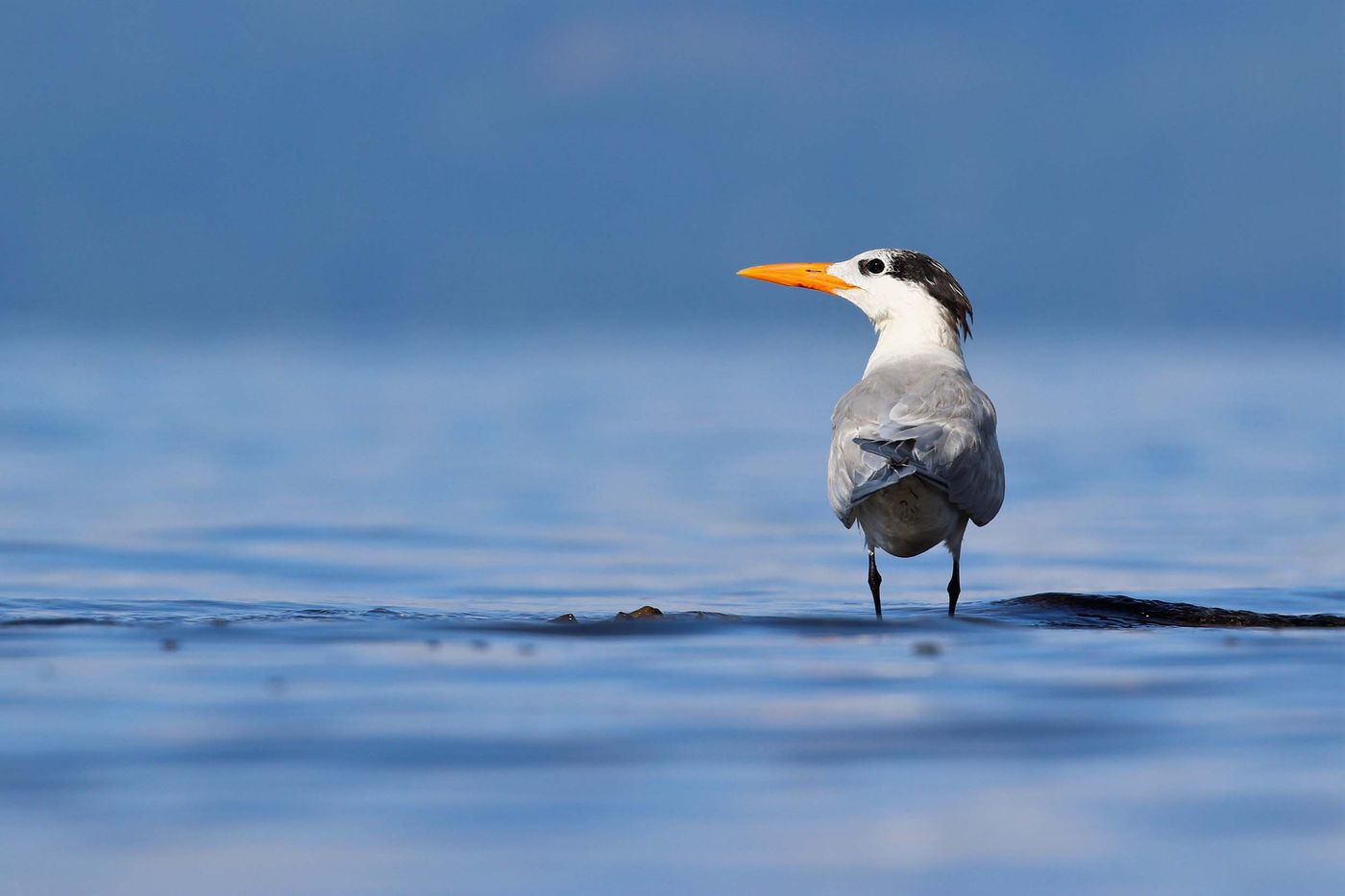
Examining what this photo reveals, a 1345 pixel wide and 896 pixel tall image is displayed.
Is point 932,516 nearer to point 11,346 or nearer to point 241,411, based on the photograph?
point 241,411

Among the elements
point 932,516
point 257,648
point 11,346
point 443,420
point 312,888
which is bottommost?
point 312,888

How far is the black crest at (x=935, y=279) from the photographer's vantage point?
12.9m

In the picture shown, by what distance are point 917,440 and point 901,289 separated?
232cm

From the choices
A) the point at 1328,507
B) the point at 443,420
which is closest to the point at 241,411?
the point at 443,420

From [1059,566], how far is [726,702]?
306 inches

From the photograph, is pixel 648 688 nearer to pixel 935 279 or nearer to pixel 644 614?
pixel 644 614

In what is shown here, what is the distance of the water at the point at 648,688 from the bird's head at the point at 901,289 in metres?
1.69

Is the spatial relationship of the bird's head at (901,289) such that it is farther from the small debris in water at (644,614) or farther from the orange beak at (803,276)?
the small debris in water at (644,614)

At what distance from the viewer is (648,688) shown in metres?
8.73

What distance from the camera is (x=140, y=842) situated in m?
5.96

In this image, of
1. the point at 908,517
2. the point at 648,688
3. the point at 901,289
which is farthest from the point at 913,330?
the point at 648,688

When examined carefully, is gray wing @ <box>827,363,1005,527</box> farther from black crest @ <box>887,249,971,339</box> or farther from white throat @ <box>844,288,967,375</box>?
black crest @ <box>887,249,971,339</box>

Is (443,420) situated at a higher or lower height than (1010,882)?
higher

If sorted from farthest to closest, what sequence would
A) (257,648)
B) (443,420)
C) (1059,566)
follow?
(443,420), (1059,566), (257,648)
